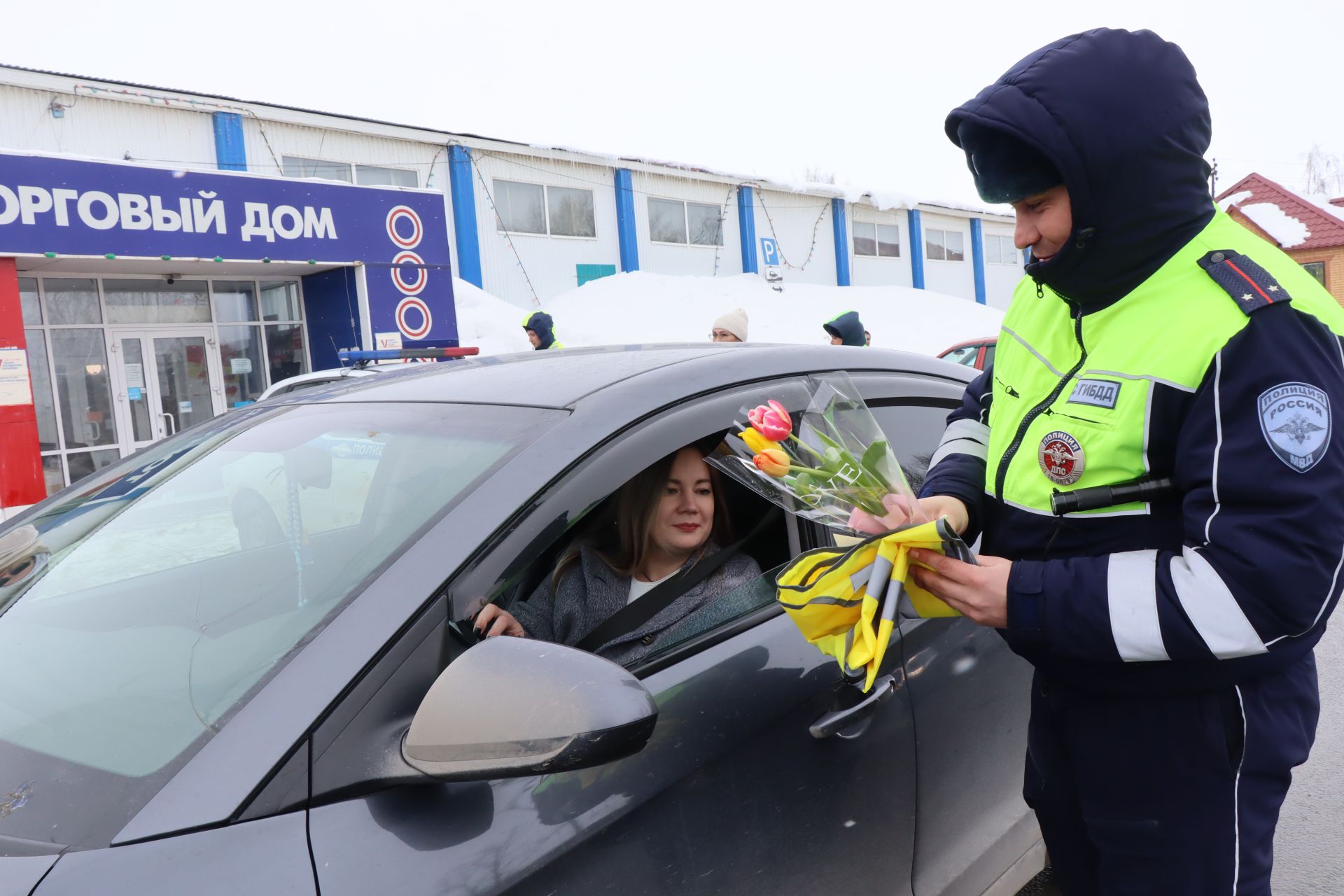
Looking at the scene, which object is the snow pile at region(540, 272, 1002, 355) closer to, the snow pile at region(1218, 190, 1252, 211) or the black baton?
the snow pile at region(1218, 190, 1252, 211)

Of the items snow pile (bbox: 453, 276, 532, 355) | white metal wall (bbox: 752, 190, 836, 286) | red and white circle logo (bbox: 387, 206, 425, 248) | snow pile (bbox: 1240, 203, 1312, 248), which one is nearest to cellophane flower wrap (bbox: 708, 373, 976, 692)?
red and white circle logo (bbox: 387, 206, 425, 248)

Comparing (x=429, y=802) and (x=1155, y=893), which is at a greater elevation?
(x=429, y=802)

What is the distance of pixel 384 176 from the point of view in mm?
18828

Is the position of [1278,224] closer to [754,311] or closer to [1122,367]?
[754,311]

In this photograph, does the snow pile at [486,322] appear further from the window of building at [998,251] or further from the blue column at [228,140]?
the window of building at [998,251]

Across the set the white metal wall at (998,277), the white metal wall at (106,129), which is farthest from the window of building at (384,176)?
the white metal wall at (998,277)

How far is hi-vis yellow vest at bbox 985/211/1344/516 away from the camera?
1379 millimetres

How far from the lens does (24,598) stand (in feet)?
5.55

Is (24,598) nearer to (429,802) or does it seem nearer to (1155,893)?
(429,802)

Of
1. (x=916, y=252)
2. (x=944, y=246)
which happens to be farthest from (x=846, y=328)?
(x=944, y=246)

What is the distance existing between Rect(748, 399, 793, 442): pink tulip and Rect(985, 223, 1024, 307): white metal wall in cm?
3596

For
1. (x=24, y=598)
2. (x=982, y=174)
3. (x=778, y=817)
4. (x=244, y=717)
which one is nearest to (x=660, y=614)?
(x=778, y=817)

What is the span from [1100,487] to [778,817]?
0.74 m

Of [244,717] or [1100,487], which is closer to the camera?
[244,717]
